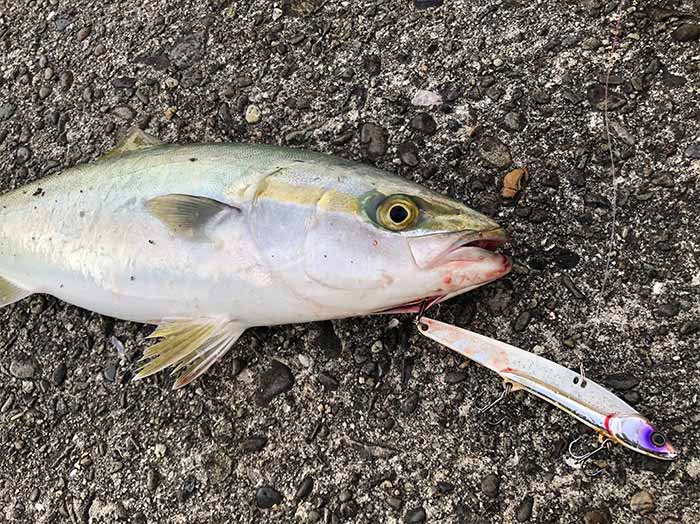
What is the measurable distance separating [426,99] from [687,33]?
1.21 meters

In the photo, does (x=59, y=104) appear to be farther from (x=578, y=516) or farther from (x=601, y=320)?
(x=578, y=516)

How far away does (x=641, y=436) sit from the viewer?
84.2 inches

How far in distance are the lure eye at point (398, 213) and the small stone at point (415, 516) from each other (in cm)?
112

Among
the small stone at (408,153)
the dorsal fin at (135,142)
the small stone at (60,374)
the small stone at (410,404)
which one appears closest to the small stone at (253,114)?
the dorsal fin at (135,142)

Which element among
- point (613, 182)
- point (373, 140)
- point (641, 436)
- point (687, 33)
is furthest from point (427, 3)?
point (641, 436)

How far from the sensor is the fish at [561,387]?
2146 mm

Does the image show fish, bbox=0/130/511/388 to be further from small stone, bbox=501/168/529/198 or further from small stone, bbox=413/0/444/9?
small stone, bbox=413/0/444/9

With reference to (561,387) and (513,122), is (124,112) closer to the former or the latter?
(513,122)

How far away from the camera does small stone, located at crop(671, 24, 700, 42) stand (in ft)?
8.86

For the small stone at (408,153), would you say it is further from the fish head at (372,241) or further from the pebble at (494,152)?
the fish head at (372,241)

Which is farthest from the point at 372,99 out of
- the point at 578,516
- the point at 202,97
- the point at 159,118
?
the point at 578,516

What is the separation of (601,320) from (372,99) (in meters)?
1.55

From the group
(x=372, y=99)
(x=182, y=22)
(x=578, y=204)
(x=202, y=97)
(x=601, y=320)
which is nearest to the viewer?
(x=601, y=320)

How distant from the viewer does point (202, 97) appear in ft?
11.0
